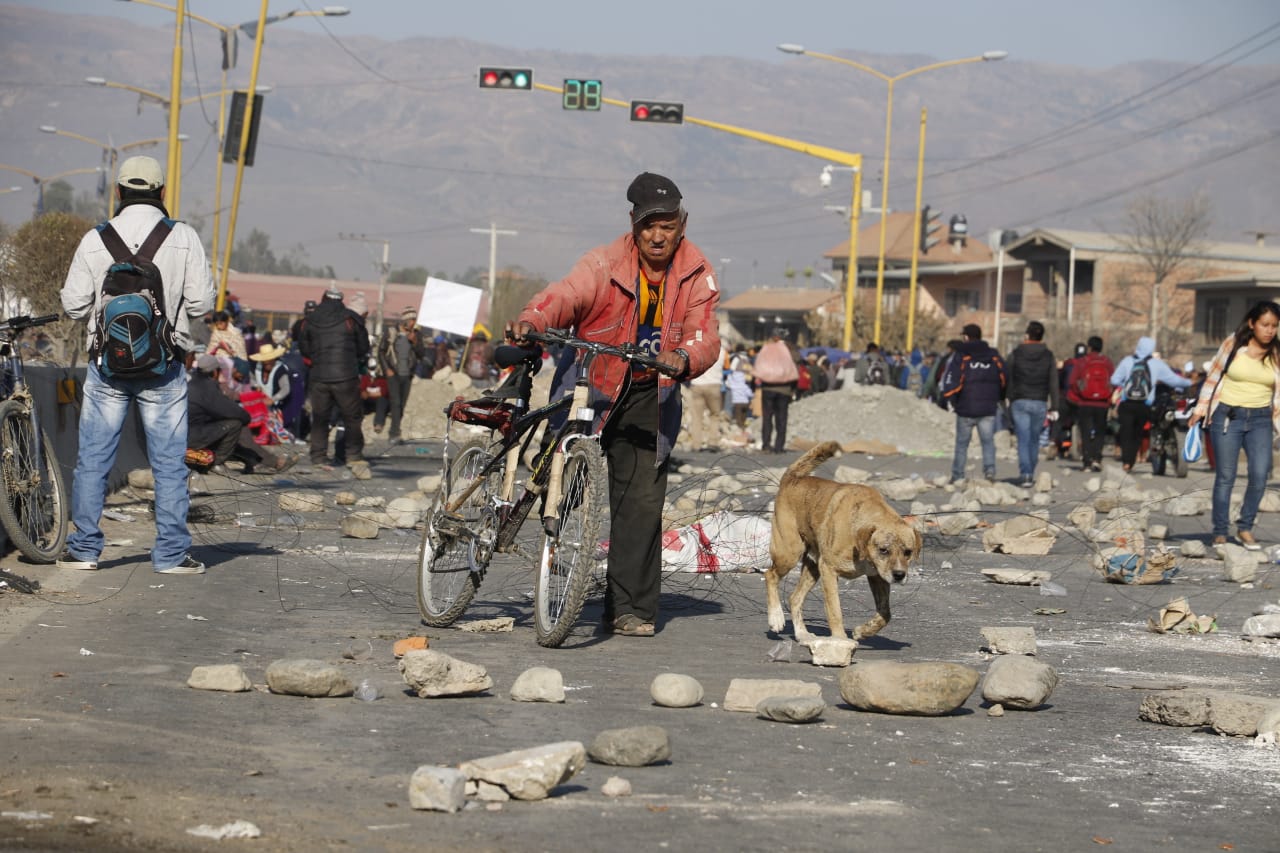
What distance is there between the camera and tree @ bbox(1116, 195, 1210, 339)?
274 feet

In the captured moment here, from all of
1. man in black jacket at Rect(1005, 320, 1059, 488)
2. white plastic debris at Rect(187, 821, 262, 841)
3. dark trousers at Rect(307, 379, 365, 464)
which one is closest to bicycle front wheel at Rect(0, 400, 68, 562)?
white plastic debris at Rect(187, 821, 262, 841)

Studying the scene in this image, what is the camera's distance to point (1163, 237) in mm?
86812

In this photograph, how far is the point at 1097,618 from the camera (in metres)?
9.62

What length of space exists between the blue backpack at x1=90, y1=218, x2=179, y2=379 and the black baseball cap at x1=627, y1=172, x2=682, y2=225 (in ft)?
9.05

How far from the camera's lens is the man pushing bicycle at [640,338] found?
7.88 m

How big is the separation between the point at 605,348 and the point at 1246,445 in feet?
25.9

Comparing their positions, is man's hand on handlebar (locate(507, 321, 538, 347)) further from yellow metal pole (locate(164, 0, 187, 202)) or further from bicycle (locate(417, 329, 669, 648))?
yellow metal pole (locate(164, 0, 187, 202))

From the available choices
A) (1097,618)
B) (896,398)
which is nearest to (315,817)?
(1097,618)

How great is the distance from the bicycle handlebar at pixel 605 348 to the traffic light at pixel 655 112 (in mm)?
26167

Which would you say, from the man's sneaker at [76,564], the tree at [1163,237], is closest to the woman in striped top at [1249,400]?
the man's sneaker at [76,564]

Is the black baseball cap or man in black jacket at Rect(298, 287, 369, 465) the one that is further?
man in black jacket at Rect(298, 287, 369, 465)

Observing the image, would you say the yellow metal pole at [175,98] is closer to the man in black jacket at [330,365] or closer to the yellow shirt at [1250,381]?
the man in black jacket at [330,365]

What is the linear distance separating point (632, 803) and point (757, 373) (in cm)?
2089

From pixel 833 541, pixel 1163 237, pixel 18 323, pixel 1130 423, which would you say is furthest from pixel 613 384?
pixel 1163 237
